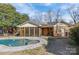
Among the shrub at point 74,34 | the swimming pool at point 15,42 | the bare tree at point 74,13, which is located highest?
the bare tree at point 74,13

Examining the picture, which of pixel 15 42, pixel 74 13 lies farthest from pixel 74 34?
pixel 15 42

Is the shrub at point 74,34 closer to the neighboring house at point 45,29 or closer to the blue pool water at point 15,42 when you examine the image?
the neighboring house at point 45,29

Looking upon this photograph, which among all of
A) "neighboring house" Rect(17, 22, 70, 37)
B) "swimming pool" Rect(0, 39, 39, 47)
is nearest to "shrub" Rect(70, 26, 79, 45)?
"neighboring house" Rect(17, 22, 70, 37)

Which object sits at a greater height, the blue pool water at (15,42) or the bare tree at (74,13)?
the bare tree at (74,13)

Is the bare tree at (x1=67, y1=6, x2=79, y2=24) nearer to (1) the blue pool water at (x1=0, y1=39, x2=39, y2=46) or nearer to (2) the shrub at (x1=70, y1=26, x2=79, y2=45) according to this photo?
(2) the shrub at (x1=70, y1=26, x2=79, y2=45)

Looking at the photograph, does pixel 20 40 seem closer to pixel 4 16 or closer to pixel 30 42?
pixel 30 42

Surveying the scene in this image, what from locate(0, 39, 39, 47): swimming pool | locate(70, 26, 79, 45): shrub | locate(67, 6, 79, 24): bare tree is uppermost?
locate(67, 6, 79, 24): bare tree

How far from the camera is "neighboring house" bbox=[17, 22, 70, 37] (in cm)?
264

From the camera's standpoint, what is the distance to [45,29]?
2.65 metres

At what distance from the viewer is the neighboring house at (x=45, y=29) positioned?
2.64m

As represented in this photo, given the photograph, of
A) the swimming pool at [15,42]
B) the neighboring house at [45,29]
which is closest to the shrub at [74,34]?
the neighboring house at [45,29]

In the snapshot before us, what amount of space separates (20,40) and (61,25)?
0.51 meters

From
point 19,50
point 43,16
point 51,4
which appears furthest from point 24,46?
point 51,4

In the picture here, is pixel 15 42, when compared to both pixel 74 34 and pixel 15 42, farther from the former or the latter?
pixel 74 34
